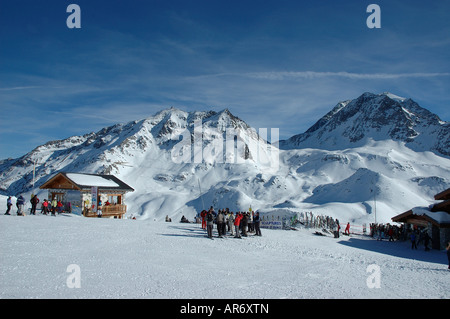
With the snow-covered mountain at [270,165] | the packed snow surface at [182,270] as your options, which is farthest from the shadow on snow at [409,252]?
the snow-covered mountain at [270,165]

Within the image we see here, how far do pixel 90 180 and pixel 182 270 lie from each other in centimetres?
2389

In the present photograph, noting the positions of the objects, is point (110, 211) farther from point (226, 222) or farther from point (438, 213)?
point (438, 213)

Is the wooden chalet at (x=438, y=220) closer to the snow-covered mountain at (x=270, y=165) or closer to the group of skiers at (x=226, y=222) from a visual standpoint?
the group of skiers at (x=226, y=222)

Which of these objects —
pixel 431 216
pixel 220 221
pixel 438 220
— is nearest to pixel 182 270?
pixel 220 221

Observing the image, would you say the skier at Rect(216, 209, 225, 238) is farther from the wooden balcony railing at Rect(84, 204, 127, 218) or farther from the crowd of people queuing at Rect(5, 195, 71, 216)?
the wooden balcony railing at Rect(84, 204, 127, 218)

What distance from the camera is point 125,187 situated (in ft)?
112

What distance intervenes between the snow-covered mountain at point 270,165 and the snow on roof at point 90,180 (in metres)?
26.9

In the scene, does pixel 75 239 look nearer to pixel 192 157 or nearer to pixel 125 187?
pixel 125 187

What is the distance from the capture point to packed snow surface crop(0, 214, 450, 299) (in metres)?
8.36

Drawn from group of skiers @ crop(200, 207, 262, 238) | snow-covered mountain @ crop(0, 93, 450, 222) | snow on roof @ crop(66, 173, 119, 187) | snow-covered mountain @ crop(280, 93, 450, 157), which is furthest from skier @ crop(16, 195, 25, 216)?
snow-covered mountain @ crop(280, 93, 450, 157)

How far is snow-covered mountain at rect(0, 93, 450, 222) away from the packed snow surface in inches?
1519

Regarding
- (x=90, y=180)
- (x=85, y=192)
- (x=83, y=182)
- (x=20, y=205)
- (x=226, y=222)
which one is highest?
(x=90, y=180)

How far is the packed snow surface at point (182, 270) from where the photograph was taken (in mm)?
8359

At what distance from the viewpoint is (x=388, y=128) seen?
167m
